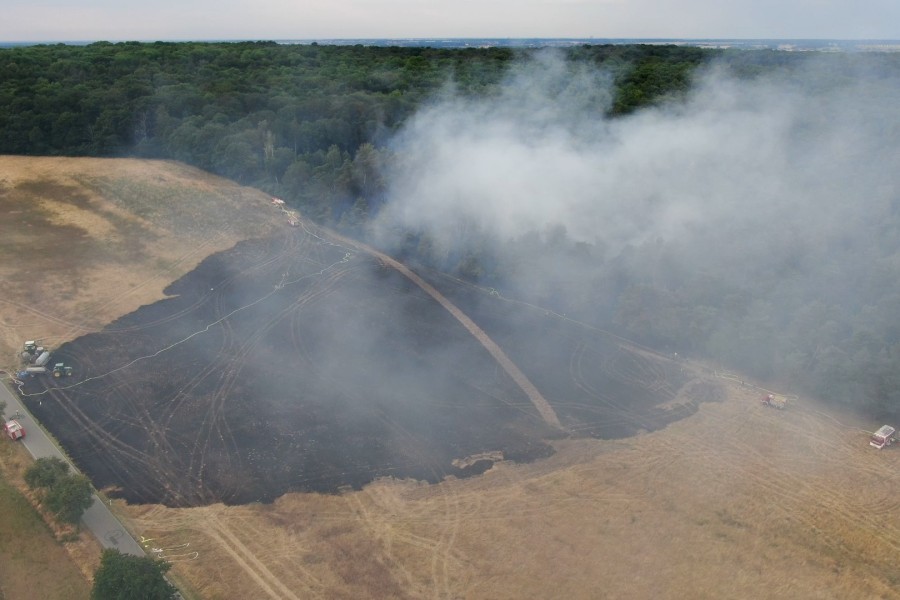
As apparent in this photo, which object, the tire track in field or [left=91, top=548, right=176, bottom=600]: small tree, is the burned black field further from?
[left=91, top=548, right=176, bottom=600]: small tree

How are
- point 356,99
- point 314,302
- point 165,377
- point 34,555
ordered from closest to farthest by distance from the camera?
point 34,555 < point 165,377 < point 314,302 < point 356,99

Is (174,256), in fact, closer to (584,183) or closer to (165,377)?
(165,377)

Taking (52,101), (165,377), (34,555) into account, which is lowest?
(34,555)

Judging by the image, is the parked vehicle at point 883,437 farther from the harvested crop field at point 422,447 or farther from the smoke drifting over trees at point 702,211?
the smoke drifting over trees at point 702,211

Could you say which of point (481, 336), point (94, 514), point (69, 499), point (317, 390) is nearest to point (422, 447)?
point (317, 390)

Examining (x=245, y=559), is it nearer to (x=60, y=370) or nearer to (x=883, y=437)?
(x=60, y=370)

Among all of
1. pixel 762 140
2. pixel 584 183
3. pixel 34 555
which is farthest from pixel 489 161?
pixel 34 555
